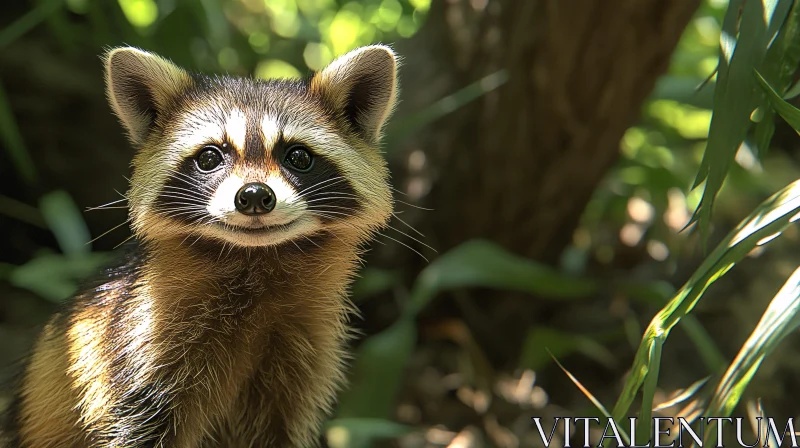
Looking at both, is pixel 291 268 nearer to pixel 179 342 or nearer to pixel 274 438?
pixel 179 342

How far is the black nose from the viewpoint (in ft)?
6.40

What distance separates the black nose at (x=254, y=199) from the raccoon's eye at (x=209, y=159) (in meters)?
0.26

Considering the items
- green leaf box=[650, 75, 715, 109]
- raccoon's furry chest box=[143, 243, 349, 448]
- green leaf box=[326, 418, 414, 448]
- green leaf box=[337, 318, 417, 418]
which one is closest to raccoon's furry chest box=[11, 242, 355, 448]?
raccoon's furry chest box=[143, 243, 349, 448]

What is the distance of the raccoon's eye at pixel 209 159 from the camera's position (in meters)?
2.21

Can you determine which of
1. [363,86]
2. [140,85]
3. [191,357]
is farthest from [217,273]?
[363,86]

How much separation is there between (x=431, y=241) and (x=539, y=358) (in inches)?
31.9

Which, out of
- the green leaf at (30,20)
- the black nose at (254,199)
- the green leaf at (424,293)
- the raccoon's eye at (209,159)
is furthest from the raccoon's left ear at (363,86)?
the green leaf at (30,20)

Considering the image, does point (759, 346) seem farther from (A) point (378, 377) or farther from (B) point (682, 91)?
(B) point (682, 91)

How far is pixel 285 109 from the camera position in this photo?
Answer: 2336mm

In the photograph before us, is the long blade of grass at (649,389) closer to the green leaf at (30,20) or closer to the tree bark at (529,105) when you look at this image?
the tree bark at (529,105)

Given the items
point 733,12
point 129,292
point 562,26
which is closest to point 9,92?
point 129,292

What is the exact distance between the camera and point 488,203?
398 centimetres

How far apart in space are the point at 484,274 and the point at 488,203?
0.51 metres

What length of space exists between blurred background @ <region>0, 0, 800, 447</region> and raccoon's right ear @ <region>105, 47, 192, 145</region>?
1277 mm
